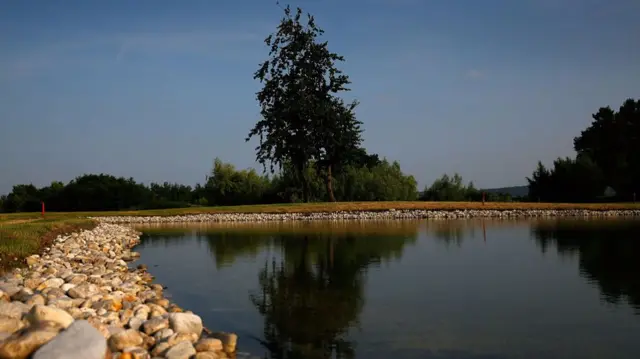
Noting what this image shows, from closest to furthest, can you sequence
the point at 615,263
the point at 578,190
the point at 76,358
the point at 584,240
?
the point at 76,358 → the point at 615,263 → the point at 584,240 → the point at 578,190

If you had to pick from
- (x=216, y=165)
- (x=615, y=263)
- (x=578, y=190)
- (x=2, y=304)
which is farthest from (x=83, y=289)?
(x=216, y=165)

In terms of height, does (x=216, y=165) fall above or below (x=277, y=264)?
above

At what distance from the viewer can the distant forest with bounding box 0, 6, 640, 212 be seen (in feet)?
127

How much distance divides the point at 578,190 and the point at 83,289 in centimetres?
4407

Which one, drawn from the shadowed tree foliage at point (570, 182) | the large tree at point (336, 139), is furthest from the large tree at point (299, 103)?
the shadowed tree foliage at point (570, 182)

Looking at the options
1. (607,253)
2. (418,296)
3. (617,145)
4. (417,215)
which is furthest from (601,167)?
(418,296)

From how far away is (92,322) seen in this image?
6.16m

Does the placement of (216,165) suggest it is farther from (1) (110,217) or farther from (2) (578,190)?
(2) (578,190)

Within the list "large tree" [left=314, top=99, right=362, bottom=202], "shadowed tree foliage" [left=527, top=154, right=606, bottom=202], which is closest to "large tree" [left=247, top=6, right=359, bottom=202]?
"large tree" [left=314, top=99, right=362, bottom=202]

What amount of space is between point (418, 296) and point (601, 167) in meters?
44.9

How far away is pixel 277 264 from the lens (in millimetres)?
13547

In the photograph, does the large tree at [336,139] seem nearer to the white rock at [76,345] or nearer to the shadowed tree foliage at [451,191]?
the shadowed tree foliage at [451,191]

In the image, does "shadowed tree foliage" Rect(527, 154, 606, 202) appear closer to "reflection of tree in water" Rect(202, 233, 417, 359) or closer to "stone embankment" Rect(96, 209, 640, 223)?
"stone embankment" Rect(96, 209, 640, 223)

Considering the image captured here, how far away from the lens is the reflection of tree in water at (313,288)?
6676mm
